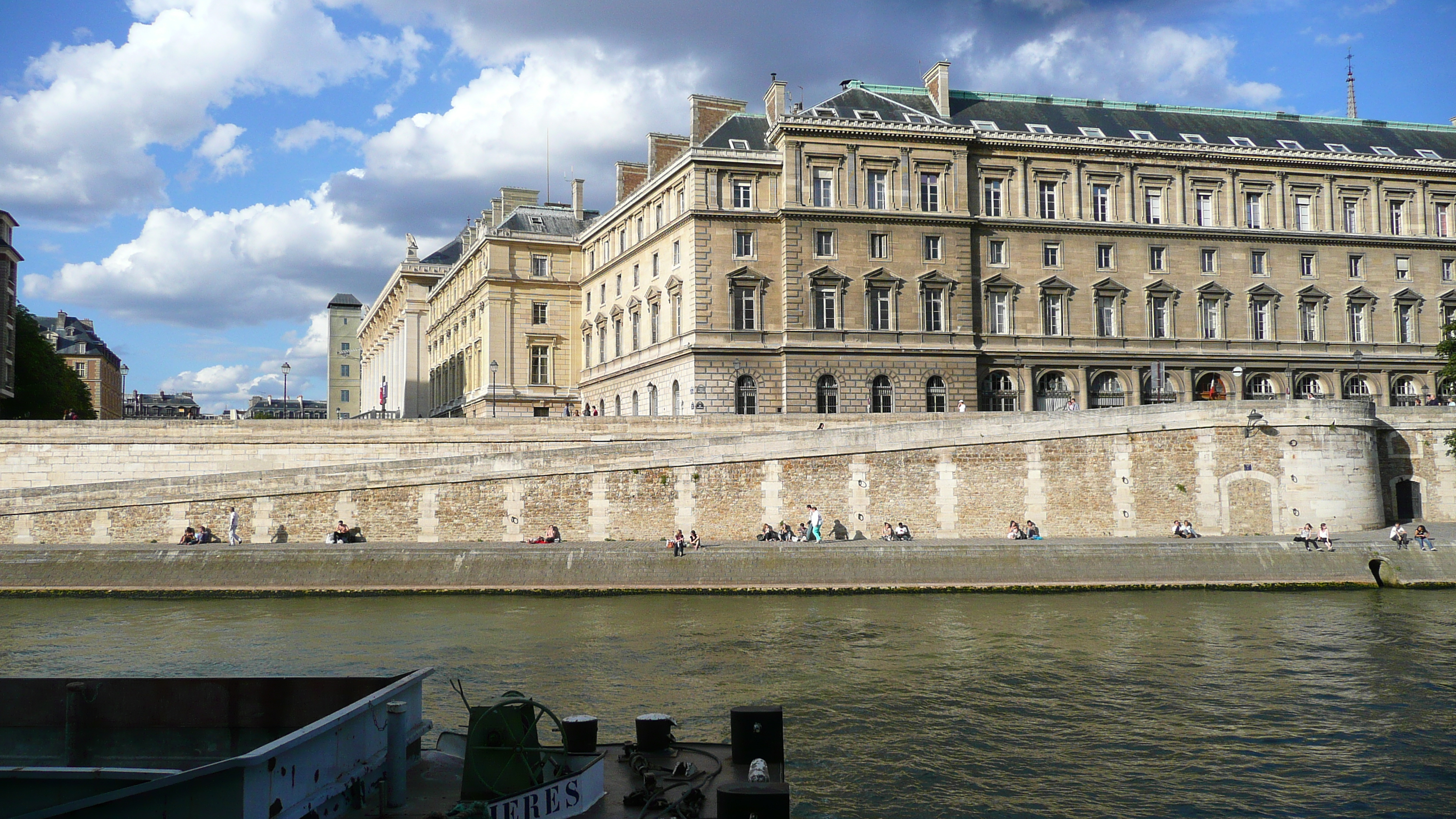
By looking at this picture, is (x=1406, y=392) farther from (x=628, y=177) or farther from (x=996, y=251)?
(x=628, y=177)

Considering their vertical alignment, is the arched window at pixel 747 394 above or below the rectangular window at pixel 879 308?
below

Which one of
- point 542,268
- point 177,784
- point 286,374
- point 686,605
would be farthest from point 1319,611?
point 286,374

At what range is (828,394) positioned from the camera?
4431cm

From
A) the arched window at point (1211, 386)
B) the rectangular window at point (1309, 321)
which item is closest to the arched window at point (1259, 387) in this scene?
the arched window at point (1211, 386)

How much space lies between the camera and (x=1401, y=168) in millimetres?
51156

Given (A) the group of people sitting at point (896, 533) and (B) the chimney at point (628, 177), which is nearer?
(A) the group of people sitting at point (896, 533)

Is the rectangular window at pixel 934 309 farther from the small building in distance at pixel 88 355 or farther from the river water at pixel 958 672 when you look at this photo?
the small building in distance at pixel 88 355

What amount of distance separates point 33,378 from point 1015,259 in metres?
50.5

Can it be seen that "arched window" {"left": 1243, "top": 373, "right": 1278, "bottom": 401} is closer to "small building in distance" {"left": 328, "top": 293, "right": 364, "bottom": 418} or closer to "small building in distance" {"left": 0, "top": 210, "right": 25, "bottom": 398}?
"small building in distance" {"left": 0, "top": 210, "right": 25, "bottom": 398}

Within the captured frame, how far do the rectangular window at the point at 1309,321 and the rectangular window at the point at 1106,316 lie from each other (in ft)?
30.0

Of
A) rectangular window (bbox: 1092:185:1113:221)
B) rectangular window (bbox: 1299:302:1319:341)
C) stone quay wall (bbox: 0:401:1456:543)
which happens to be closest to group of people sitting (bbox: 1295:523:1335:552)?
stone quay wall (bbox: 0:401:1456:543)

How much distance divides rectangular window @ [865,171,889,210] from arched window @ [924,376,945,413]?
24.0 ft

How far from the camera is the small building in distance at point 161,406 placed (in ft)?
456

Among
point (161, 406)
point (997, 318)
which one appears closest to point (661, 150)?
point (997, 318)
